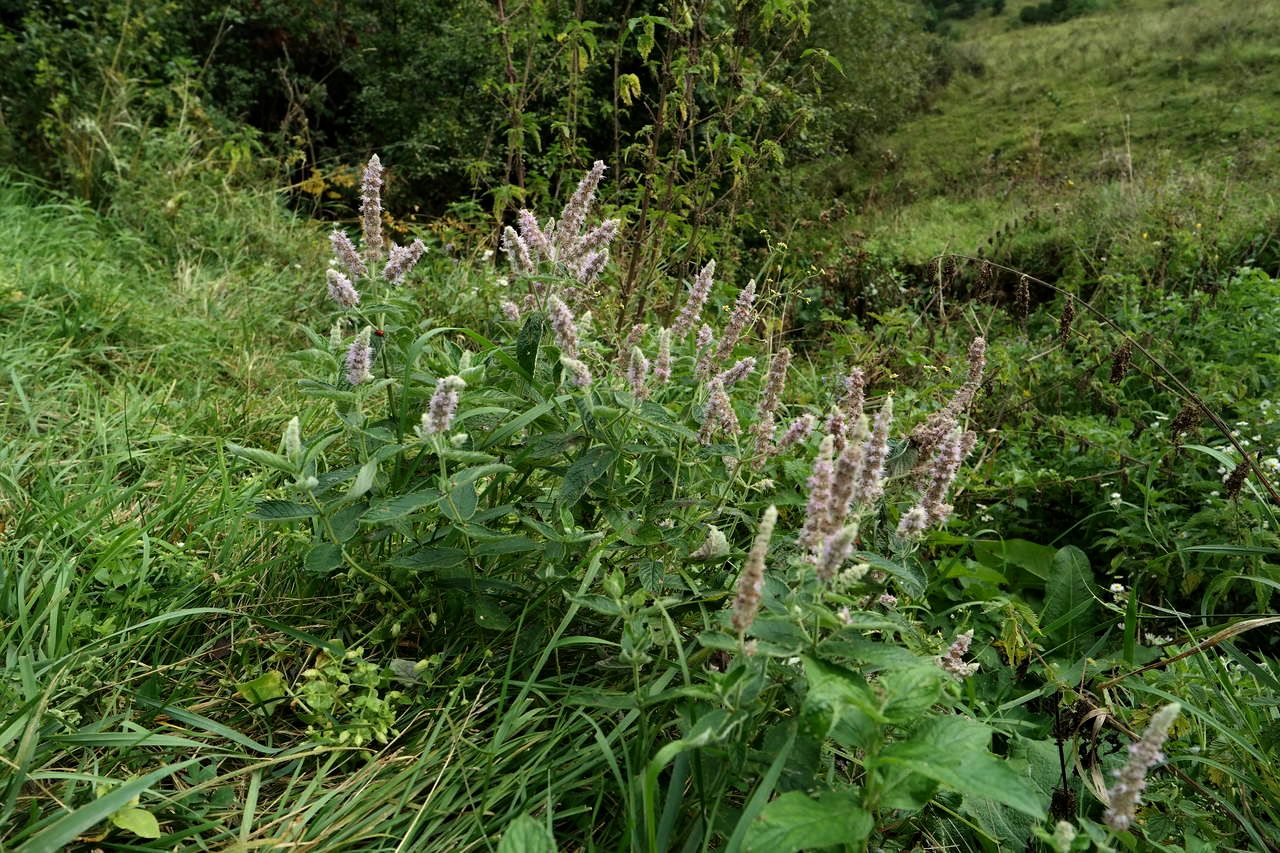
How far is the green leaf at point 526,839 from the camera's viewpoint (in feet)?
3.47

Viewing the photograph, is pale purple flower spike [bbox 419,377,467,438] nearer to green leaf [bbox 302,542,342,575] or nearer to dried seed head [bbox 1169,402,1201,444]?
green leaf [bbox 302,542,342,575]

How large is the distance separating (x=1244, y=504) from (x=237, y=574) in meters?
2.62

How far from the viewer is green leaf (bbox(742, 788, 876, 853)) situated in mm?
979

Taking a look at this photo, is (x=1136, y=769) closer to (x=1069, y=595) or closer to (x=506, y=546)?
(x=506, y=546)

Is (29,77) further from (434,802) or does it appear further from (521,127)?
(434,802)

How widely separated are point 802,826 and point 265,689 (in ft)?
3.71

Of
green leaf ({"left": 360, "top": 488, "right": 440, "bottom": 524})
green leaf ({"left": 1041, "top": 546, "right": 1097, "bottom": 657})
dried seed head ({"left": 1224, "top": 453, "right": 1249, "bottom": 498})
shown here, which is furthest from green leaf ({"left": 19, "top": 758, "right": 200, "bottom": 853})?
dried seed head ({"left": 1224, "top": 453, "right": 1249, "bottom": 498})

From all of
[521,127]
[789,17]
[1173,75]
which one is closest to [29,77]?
[521,127]

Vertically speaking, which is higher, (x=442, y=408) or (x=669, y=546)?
(x=442, y=408)

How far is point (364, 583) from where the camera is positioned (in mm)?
1891

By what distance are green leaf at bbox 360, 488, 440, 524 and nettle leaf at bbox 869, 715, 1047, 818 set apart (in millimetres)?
852

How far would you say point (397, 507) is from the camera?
1.43m

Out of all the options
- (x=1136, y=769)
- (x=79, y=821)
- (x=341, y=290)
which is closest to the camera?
(x=1136, y=769)

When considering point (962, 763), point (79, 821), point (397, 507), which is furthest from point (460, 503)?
point (962, 763)
